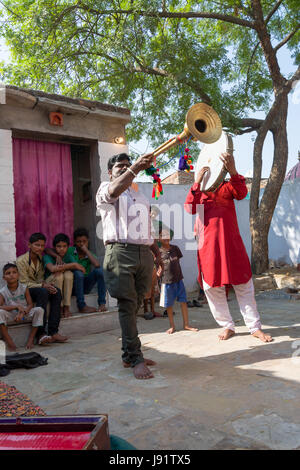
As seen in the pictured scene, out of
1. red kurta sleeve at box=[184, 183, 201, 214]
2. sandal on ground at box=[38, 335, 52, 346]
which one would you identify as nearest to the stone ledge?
sandal on ground at box=[38, 335, 52, 346]

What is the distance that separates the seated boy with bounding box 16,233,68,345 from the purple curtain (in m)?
0.67

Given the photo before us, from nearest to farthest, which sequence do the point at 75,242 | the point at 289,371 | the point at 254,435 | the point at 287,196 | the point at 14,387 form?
the point at 254,435 < the point at 289,371 < the point at 14,387 < the point at 75,242 < the point at 287,196

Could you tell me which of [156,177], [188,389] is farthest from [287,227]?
[188,389]

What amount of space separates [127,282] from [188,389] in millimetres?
953

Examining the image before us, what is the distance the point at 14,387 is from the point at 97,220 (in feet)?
11.4

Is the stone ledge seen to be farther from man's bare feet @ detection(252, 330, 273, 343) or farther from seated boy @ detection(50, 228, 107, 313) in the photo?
man's bare feet @ detection(252, 330, 273, 343)

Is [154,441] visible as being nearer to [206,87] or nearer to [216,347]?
[216,347]

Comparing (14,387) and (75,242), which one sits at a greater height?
(75,242)

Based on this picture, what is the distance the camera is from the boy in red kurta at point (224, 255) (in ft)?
12.6

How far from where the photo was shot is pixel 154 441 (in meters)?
1.87

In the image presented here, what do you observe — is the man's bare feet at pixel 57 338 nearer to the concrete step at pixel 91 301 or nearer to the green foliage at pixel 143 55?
the concrete step at pixel 91 301

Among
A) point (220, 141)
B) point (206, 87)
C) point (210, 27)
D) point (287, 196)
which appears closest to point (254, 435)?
point (220, 141)

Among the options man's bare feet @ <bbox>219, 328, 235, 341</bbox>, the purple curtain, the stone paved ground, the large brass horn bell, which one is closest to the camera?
the stone paved ground

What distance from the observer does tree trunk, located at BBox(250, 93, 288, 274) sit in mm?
8883
